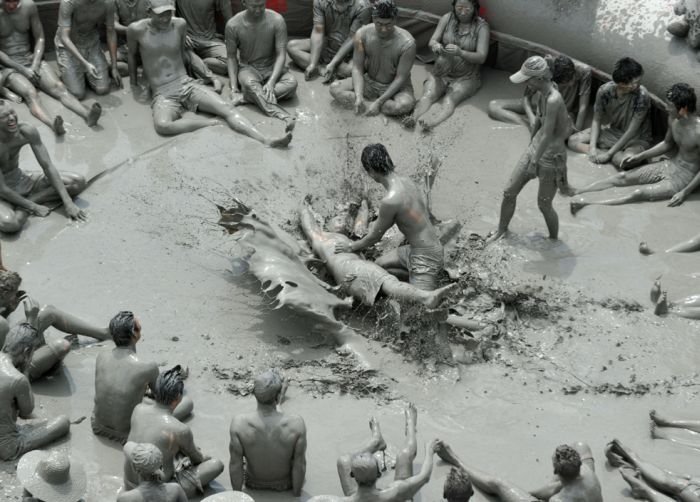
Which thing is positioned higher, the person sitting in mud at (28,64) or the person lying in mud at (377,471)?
the person lying in mud at (377,471)

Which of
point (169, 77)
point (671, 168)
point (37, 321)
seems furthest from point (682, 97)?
point (37, 321)

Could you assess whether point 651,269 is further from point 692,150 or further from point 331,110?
point 331,110

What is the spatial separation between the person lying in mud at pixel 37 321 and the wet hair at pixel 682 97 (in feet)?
20.1

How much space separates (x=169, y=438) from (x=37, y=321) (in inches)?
76.0

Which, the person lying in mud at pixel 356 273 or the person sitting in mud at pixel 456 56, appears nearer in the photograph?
the person lying in mud at pixel 356 273

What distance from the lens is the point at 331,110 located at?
13.8 metres

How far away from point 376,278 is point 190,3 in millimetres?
5141

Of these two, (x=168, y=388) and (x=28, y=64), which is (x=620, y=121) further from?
(x=168, y=388)

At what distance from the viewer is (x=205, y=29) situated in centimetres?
1445

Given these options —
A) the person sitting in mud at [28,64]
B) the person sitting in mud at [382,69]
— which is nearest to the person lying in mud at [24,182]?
the person sitting in mud at [28,64]

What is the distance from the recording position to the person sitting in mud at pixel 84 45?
13516 mm

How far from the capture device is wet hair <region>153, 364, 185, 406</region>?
8375mm

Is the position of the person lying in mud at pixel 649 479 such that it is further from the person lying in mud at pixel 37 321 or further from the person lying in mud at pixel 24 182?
the person lying in mud at pixel 24 182

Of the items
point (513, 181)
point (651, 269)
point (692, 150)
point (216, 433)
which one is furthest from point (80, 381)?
point (692, 150)
